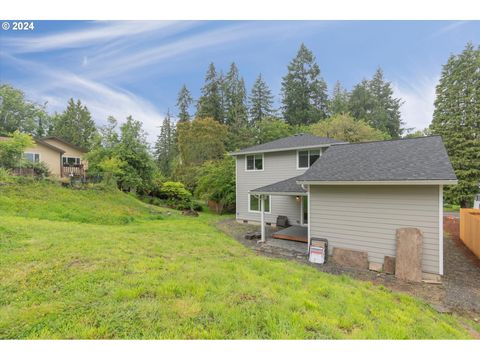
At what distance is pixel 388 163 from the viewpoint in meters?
6.22

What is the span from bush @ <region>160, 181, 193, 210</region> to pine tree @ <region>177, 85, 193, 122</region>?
18709 millimetres

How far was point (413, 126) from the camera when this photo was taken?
32500 millimetres

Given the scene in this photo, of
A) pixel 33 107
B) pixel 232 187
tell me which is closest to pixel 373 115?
pixel 232 187

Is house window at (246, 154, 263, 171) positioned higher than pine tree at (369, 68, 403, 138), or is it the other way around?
pine tree at (369, 68, 403, 138)

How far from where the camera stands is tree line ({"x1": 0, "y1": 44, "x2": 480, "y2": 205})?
18.4 meters

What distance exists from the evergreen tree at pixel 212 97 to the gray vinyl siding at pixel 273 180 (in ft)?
65.8

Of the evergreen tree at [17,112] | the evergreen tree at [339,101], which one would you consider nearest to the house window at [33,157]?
the evergreen tree at [17,112]

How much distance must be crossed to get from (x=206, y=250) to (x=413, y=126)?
38.4 m

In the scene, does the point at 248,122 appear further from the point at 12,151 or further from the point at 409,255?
the point at 409,255

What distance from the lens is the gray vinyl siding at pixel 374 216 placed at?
17.4 feet

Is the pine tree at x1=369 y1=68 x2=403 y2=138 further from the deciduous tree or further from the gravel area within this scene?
the gravel area

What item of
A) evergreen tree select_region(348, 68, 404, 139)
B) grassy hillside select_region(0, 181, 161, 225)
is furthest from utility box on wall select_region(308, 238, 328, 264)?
evergreen tree select_region(348, 68, 404, 139)

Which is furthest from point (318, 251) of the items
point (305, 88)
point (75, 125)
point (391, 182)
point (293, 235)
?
point (75, 125)
